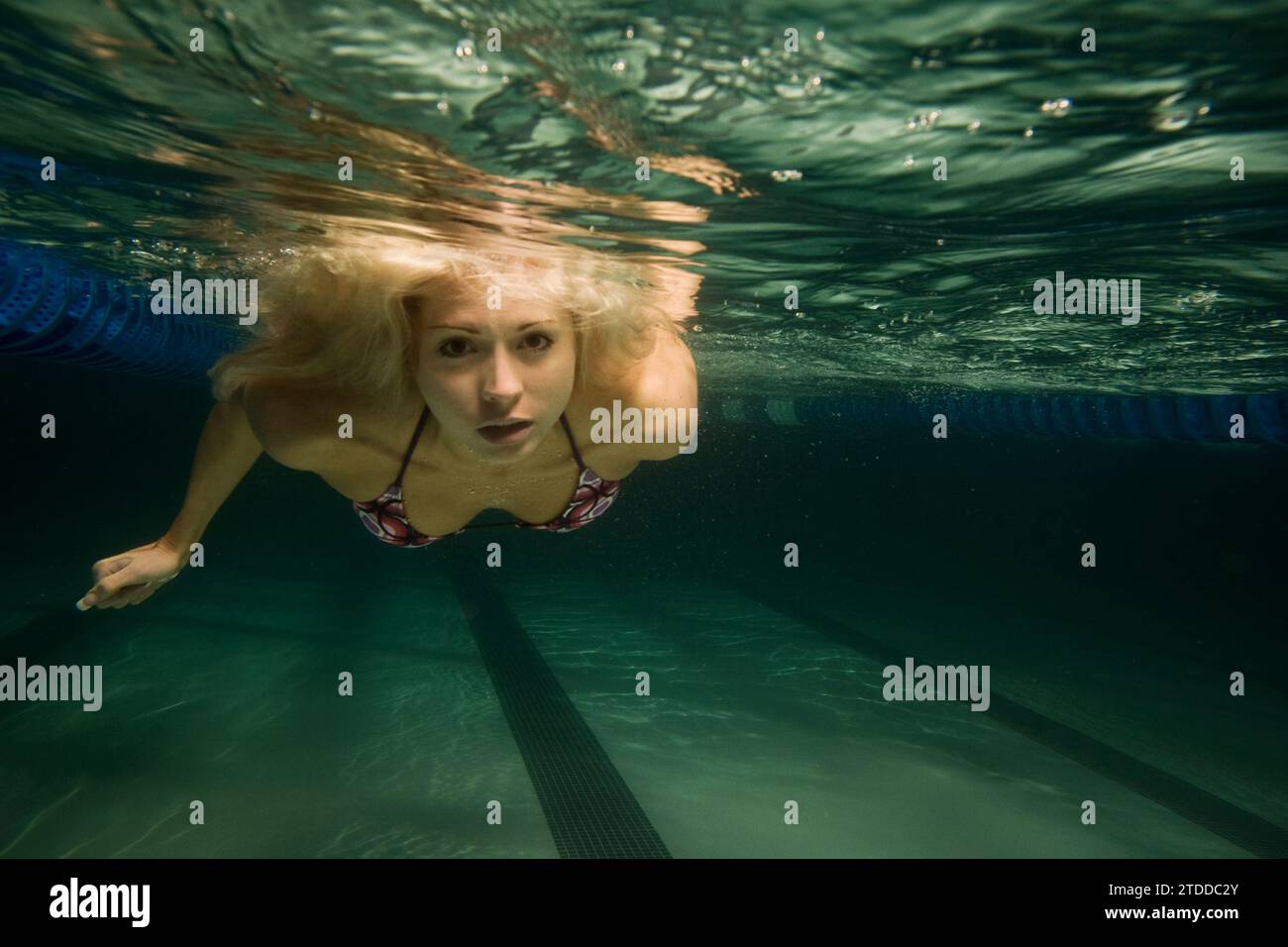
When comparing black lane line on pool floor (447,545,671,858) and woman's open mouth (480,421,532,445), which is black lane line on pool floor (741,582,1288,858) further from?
woman's open mouth (480,421,532,445)

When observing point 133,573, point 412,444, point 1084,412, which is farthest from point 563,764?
point 1084,412

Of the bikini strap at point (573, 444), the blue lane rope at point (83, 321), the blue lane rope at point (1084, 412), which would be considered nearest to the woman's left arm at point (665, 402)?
the bikini strap at point (573, 444)

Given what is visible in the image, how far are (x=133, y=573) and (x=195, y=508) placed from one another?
52 cm

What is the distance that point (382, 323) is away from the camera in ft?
13.6

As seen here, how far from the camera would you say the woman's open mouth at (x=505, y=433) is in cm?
396

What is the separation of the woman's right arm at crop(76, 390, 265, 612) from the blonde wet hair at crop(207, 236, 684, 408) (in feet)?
0.56

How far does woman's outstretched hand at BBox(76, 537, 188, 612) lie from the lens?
4160 mm

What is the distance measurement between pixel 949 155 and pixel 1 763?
1007 cm

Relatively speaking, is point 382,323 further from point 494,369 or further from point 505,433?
point 505,433

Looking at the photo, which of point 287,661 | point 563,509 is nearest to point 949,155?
point 563,509

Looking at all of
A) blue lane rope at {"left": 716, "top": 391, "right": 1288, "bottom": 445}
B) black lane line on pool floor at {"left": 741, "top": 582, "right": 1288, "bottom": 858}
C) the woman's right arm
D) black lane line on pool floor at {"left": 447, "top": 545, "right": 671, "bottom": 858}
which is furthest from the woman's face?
blue lane rope at {"left": 716, "top": 391, "right": 1288, "bottom": 445}

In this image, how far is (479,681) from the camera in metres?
11.4

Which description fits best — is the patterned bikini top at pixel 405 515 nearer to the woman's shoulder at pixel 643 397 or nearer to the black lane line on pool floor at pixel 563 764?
the woman's shoulder at pixel 643 397

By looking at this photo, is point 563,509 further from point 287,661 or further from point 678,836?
point 287,661
